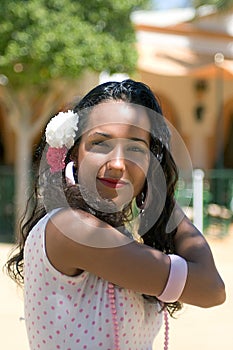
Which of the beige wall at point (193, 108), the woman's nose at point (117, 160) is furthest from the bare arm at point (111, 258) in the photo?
the beige wall at point (193, 108)

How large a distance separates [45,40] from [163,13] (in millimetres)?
7963

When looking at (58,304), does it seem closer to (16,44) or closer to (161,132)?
(161,132)

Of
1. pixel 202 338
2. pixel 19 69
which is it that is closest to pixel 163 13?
pixel 19 69

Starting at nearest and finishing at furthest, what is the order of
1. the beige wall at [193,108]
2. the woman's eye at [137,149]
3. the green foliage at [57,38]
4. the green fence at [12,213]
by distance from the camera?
the woman's eye at [137,149] → the green foliage at [57,38] → the green fence at [12,213] → the beige wall at [193,108]

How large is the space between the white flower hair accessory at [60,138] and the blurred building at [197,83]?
12087mm

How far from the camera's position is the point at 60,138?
1682 millimetres

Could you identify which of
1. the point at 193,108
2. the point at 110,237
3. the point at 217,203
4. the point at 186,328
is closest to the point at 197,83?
the point at 193,108

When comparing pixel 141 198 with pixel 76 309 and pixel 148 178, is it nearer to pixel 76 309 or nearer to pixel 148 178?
pixel 148 178

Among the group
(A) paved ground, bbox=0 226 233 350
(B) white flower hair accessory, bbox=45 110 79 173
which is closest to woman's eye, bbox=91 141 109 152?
(B) white flower hair accessory, bbox=45 110 79 173

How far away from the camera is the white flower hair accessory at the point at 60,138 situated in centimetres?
167

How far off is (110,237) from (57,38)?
325 inches

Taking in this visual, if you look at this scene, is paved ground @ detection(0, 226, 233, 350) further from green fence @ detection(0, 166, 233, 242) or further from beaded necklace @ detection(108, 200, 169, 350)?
green fence @ detection(0, 166, 233, 242)

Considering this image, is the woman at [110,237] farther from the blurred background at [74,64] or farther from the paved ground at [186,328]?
the blurred background at [74,64]

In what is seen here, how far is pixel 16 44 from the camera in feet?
31.1
